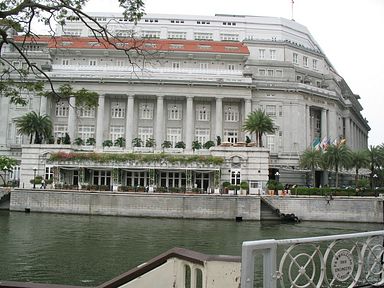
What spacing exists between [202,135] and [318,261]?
225 feet

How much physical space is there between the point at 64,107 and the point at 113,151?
17.9 m

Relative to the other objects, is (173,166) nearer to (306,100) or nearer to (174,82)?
(174,82)

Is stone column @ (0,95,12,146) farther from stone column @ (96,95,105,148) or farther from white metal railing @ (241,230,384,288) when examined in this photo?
white metal railing @ (241,230,384,288)

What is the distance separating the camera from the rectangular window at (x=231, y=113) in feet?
254

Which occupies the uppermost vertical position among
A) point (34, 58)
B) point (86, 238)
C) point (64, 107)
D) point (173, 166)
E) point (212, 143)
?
point (34, 58)

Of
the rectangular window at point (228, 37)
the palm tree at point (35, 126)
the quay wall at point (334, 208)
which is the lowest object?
the quay wall at point (334, 208)

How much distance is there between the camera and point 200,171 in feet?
205

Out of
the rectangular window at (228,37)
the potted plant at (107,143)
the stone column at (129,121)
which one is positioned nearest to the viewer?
the potted plant at (107,143)

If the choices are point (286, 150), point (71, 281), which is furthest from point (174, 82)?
point (71, 281)

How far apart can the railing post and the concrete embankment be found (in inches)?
1714

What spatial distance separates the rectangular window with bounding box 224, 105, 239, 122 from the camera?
77.4 m

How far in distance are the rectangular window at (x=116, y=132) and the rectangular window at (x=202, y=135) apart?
13481 mm

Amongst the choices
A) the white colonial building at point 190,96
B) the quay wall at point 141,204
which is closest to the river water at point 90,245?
the quay wall at point 141,204

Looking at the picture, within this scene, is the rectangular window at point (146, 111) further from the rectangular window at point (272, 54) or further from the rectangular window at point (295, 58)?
the rectangular window at point (295, 58)
